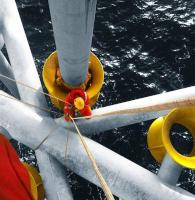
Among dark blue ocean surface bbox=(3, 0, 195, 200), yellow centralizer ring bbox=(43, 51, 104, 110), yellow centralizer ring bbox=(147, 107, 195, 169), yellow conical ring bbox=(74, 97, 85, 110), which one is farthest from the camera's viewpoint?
dark blue ocean surface bbox=(3, 0, 195, 200)

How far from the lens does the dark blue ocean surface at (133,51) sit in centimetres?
1456

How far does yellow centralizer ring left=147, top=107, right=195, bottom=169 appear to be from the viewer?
7.16m

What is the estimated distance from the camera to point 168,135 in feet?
24.3

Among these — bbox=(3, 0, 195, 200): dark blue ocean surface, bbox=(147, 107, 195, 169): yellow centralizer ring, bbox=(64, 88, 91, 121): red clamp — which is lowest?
bbox=(3, 0, 195, 200): dark blue ocean surface

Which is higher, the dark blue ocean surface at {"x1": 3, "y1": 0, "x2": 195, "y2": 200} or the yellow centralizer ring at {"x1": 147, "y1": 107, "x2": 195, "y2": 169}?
the yellow centralizer ring at {"x1": 147, "y1": 107, "x2": 195, "y2": 169}

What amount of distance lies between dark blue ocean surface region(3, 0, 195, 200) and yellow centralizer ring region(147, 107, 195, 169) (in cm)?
531

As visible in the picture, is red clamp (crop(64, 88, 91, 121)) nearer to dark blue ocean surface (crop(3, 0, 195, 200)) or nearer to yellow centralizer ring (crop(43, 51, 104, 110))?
yellow centralizer ring (crop(43, 51, 104, 110))

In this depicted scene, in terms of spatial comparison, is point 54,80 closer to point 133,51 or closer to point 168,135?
point 168,135

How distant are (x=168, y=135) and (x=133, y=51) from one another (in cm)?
947

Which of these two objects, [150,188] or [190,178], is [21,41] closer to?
[150,188]

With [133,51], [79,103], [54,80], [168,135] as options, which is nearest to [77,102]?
[79,103]

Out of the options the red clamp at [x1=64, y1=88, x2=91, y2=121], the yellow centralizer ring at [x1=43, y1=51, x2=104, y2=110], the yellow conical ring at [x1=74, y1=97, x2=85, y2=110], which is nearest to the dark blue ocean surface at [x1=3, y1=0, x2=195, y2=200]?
the yellow centralizer ring at [x1=43, y1=51, x2=104, y2=110]

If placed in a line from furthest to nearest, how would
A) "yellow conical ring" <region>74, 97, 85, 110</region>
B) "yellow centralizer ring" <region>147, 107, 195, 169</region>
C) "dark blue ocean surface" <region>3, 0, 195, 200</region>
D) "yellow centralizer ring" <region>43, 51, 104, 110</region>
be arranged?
1. "dark blue ocean surface" <region>3, 0, 195, 200</region>
2. "yellow centralizer ring" <region>43, 51, 104, 110</region>
3. "yellow conical ring" <region>74, 97, 85, 110</region>
4. "yellow centralizer ring" <region>147, 107, 195, 169</region>

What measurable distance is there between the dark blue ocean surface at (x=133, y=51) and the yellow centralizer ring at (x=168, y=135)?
531 cm
